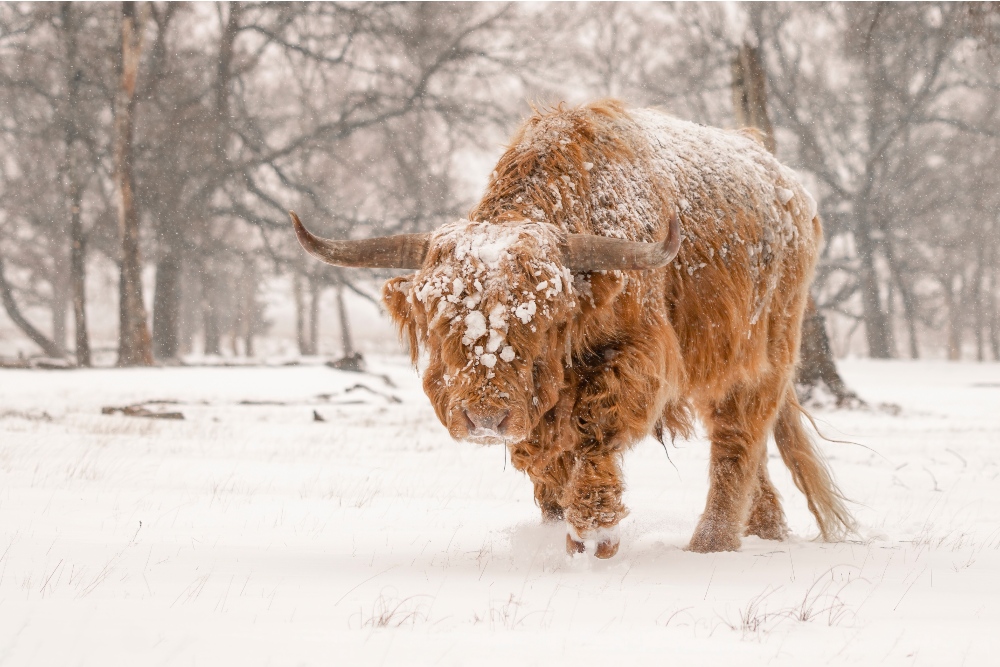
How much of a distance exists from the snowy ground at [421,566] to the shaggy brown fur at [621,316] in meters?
0.45

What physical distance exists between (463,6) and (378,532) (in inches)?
651

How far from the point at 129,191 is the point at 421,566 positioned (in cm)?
1692

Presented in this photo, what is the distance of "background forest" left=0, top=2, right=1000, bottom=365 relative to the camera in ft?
61.1

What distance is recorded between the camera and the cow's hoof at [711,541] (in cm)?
461

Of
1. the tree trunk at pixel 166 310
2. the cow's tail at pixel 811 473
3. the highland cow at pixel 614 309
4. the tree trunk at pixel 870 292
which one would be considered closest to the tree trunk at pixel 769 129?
the cow's tail at pixel 811 473

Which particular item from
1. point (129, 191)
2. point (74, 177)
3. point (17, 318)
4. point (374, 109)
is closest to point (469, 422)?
point (129, 191)

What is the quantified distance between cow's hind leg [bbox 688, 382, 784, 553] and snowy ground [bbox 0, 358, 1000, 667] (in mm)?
237

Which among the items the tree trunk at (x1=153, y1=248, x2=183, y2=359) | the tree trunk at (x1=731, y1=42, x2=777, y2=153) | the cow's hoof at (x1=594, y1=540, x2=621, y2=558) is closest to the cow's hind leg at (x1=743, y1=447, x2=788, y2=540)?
the cow's hoof at (x1=594, y1=540, x2=621, y2=558)

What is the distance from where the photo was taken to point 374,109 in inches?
773

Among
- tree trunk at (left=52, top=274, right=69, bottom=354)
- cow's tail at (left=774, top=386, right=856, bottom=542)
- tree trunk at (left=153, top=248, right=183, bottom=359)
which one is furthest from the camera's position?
tree trunk at (left=52, top=274, right=69, bottom=354)

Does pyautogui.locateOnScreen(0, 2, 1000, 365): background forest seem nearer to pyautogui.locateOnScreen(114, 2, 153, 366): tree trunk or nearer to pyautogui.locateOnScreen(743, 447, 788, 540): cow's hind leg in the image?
pyautogui.locateOnScreen(114, 2, 153, 366): tree trunk

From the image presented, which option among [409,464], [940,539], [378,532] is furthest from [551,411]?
[409,464]

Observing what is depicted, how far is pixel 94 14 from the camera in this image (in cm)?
1944

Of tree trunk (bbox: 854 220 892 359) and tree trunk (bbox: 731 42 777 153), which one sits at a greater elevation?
tree trunk (bbox: 731 42 777 153)
